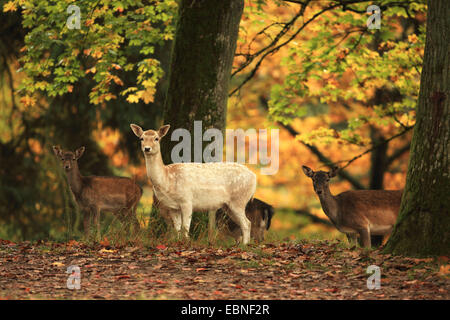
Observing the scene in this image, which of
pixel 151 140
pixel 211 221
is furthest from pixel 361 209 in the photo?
pixel 151 140

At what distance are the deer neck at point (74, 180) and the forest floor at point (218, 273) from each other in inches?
158

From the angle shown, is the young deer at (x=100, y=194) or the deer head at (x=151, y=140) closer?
the deer head at (x=151, y=140)

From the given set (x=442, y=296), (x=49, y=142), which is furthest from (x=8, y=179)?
(x=442, y=296)

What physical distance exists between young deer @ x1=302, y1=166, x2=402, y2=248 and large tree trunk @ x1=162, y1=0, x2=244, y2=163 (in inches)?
85.6

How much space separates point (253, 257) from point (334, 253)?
111cm

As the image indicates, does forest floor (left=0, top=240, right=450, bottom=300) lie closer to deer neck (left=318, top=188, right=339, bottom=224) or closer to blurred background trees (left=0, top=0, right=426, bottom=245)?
deer neck (left=318, top=188, right=339, bottom=224)

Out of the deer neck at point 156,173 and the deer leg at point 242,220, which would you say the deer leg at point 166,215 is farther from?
the deer leg at point 242,220

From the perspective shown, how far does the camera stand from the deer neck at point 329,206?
13.3 meters

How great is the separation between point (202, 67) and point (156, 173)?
213 cm

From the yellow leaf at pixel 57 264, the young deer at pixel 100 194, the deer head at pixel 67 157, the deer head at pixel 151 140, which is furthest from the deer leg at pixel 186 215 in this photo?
the deer head at pixel 67 157

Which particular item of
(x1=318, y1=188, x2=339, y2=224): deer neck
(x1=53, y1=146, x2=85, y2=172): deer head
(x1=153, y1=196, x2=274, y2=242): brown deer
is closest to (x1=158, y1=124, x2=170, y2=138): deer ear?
(x1=153, y1=196, x2=274, y2=242): brown deer

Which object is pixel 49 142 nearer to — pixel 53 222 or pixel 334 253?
pixel 53 222

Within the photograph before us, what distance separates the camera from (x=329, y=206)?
13.3 meters

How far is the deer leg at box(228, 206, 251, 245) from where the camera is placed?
11602 millimetres
